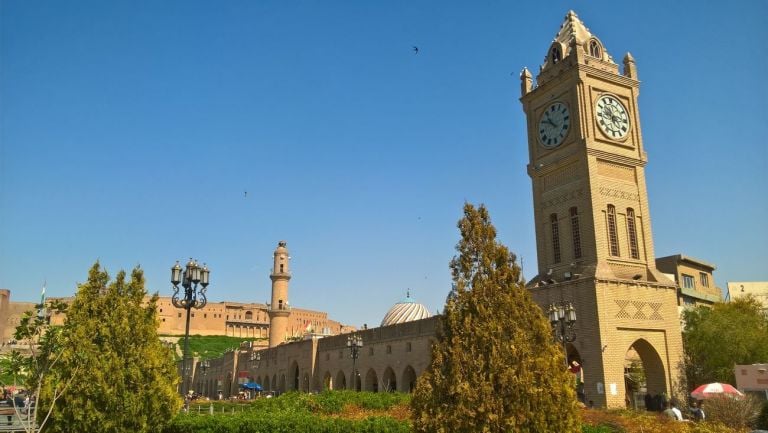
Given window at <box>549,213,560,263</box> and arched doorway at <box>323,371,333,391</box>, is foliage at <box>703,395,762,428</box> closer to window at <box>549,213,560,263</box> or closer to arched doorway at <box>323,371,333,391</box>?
window at <box>549,213,560,263</box>

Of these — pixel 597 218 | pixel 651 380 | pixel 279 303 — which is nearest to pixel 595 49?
pixel 597 218

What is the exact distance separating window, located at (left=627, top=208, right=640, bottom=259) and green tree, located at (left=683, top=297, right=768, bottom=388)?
16.9 ft

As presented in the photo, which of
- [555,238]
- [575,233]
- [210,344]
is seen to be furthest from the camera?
[210,344]

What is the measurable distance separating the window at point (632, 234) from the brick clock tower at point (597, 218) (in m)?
0.05

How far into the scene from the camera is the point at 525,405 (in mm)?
8859

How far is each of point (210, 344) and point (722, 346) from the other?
96.8 meters

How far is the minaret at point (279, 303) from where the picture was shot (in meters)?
61.6

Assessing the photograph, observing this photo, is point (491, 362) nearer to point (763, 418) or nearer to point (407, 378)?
point (763, 418)

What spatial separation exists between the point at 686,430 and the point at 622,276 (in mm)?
14991

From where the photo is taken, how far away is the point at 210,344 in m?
112

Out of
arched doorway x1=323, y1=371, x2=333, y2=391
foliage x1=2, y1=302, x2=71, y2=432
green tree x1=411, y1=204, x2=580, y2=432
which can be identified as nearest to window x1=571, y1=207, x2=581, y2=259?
green tree x1=411, y1=204, x2=580, y2=432

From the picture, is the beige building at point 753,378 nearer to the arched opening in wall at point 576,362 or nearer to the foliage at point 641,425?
the arched opening in wall at point 576,362

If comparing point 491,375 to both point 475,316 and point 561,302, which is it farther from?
point 561,302

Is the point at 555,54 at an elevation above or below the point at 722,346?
above
